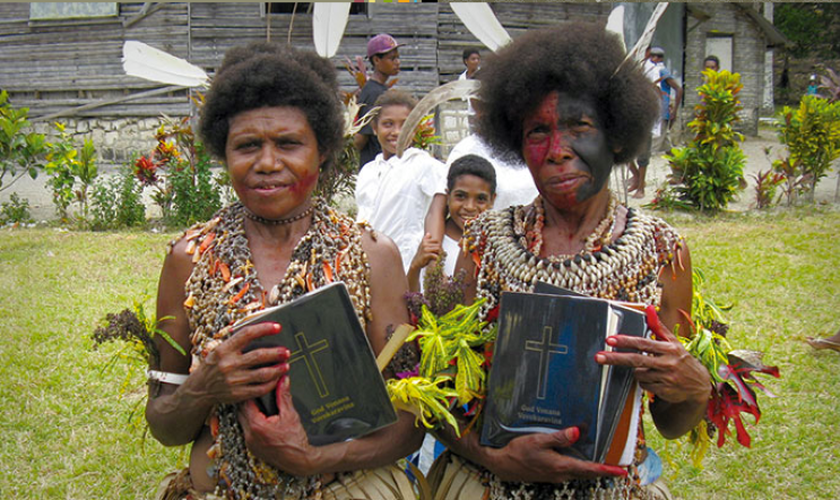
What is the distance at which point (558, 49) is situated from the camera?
88.9 inches

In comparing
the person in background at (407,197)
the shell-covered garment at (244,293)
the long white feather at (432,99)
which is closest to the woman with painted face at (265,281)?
the shell-covered garment at (244,293)

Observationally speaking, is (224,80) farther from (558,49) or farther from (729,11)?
(729,11)

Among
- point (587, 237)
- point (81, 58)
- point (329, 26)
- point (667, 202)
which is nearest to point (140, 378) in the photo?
point (329, 26)

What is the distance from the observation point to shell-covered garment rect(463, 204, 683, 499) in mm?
2221

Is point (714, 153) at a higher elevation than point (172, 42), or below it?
below

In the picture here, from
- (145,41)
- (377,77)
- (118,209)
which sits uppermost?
(145,41)

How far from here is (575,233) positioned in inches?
92.7

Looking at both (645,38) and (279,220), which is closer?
(645,38)

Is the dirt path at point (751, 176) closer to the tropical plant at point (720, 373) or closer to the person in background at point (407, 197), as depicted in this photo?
the person in background at point (407, 197)

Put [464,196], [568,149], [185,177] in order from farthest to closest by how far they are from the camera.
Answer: [185,177]
[464,196]
[568,149]

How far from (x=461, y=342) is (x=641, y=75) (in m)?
1.08

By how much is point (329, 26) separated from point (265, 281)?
3.71ft

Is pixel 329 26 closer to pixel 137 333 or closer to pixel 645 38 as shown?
pixel 645 38

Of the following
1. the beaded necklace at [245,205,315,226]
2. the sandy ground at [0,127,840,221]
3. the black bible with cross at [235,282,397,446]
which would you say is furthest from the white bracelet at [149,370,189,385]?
the sandy ground at [0,127,840,221]
